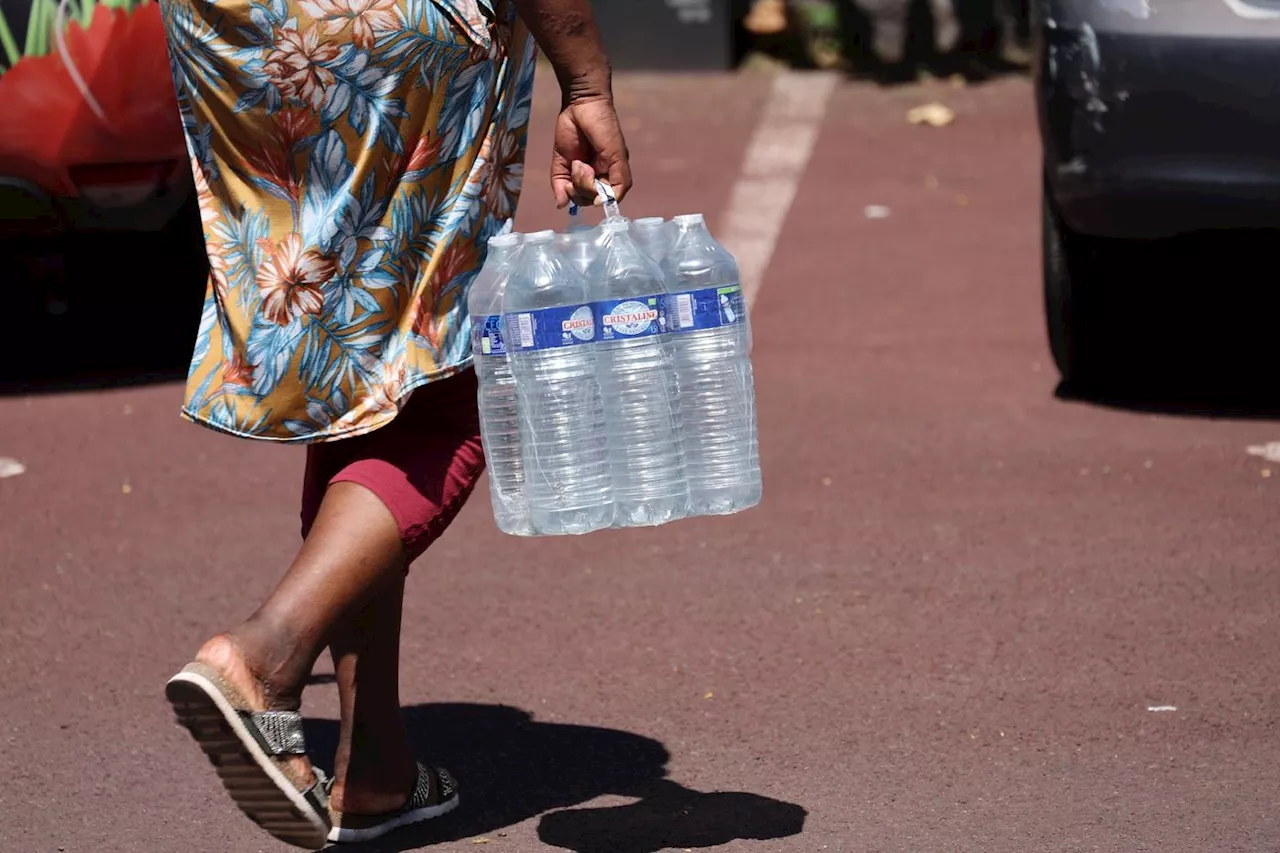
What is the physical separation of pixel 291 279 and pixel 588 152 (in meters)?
0.53

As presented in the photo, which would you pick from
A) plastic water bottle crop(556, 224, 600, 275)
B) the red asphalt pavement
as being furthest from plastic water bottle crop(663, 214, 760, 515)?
the red asphalt pavement

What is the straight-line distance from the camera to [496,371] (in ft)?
10.3

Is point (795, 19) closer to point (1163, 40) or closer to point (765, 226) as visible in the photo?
point (765, 226)

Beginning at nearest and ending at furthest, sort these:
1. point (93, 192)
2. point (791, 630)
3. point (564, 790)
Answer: point (564, 790) < point (791, 630) < point (93, 192)

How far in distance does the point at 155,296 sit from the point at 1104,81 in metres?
3.88

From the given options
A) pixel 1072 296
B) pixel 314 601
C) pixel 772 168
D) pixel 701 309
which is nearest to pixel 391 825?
pixel 314 601

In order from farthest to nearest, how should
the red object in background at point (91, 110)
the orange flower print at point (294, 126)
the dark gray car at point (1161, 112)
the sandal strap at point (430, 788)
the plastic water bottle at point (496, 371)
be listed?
the red object in background at point (91, 110) < the dark gray car at point (1161, 112) < the sandal strap at point (430, 788) < the plastic water bottle at point (496, 371) < the orange flower print at point (294, 126)

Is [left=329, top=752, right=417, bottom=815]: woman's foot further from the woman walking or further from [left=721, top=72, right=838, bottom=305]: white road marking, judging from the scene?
[left=721, top=72, right=838, bottom=305]: white road marking

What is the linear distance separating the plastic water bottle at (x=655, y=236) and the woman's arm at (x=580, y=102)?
98 mm

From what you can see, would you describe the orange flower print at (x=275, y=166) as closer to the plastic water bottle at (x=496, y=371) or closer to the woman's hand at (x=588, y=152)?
the plastic water bottle at (x=496, y=371)

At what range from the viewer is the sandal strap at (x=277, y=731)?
9.66ft

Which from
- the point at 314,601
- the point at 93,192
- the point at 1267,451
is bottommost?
the point at 1267,451

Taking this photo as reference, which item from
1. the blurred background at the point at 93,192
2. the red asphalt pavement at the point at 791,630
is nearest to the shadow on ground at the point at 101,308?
the blurred background at the point at 93,192

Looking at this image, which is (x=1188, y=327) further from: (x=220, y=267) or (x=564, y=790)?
(x=220, y=267)
